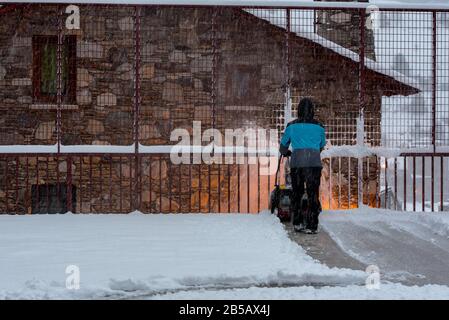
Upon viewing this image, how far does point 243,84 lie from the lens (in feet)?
43.8

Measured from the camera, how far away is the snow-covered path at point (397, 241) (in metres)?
5.61

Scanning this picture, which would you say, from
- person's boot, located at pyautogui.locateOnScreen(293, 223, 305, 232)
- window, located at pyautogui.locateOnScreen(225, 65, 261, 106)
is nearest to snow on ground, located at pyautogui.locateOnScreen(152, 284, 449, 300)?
person's boot, located at pyautogui.locateOnScreen(293, 223, 305, 232)

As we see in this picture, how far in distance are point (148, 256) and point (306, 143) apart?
8.55 ft

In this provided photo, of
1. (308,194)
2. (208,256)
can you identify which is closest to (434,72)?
(308,194)

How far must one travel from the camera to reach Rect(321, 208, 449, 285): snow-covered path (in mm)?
5605

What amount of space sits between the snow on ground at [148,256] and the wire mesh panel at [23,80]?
16.9 ft

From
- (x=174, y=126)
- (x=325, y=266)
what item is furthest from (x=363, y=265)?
(x=174, y=126)

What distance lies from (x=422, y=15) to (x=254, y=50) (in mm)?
4594

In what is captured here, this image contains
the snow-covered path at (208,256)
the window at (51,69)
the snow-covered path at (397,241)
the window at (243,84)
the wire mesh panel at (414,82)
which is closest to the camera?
the snow-covered path at (208,256)

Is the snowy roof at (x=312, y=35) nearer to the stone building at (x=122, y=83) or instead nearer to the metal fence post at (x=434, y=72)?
the metal fence post at (x=434, y=72)

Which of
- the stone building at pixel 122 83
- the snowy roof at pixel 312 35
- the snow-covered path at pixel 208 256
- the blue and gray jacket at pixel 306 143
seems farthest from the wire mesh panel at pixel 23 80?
the blue and gray jacket at pixel 306 143

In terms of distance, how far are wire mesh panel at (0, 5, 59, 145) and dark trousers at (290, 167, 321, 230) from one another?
24.1 feet
